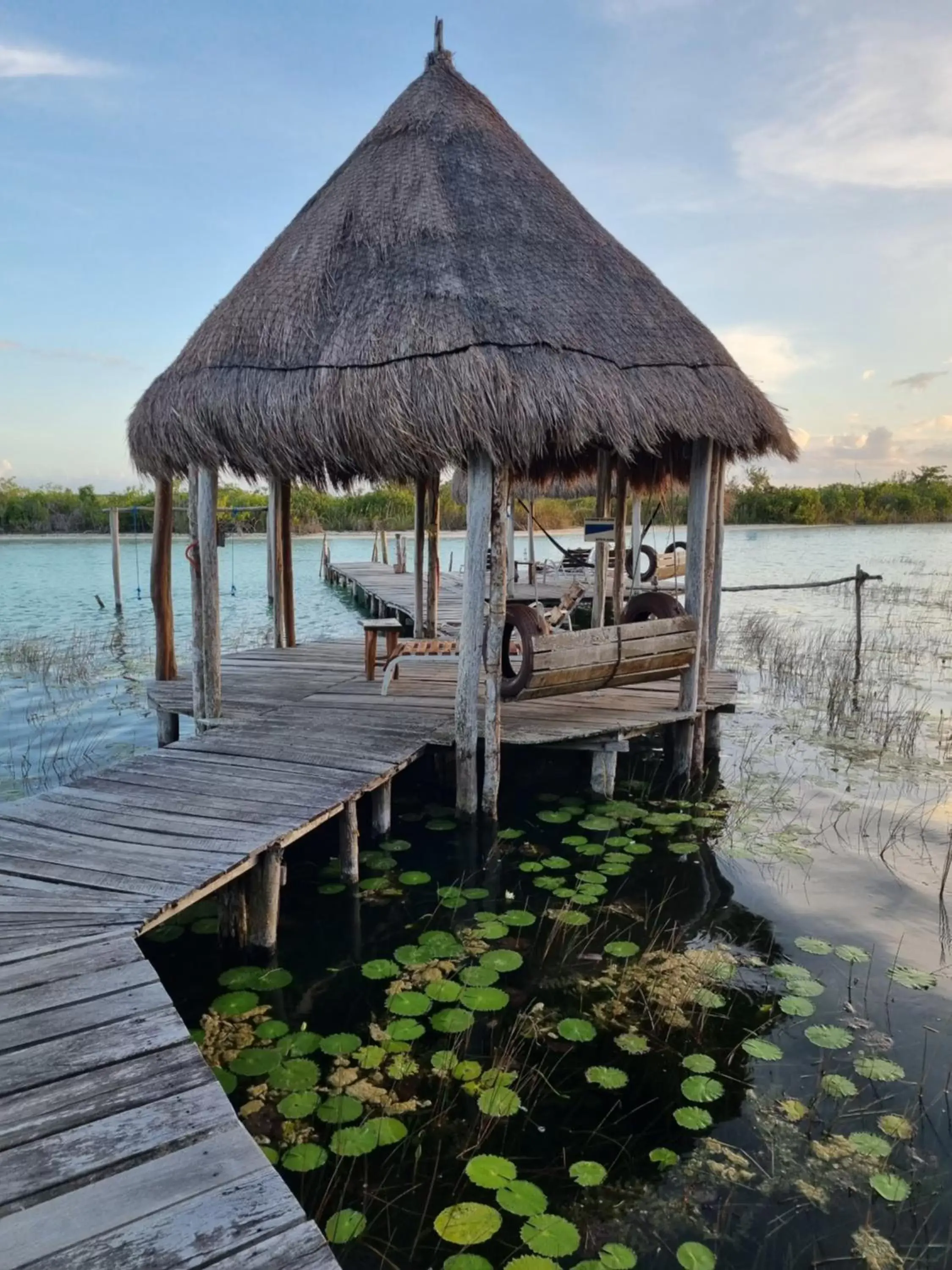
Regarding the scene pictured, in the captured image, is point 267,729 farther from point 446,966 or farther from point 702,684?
point 702,684

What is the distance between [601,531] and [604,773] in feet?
12.4

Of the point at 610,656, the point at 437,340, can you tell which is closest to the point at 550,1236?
the point at 610,656

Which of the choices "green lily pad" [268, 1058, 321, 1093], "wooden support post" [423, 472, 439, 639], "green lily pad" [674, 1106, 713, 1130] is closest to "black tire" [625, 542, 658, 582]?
"wooden support post" [423, 472, 439, 639]

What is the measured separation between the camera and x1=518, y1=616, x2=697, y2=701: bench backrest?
5895 mm

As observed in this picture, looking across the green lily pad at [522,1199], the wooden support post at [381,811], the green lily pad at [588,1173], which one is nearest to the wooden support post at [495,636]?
the wooden support post at [381,811]

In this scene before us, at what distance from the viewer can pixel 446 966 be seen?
416cm

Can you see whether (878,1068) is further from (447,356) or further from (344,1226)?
(447,356)

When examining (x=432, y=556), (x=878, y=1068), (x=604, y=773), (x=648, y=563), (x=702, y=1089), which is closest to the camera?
(x=702, y=1089)

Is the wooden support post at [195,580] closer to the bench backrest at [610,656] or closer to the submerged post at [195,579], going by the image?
the submerged post at [195,579]

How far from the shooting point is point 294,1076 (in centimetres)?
329

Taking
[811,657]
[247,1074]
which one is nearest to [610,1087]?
[247,1074]

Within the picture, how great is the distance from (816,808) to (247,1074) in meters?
5.03

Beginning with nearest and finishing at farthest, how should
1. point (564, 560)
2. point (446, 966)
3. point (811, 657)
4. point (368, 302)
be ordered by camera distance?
point (446, 966) → point (368, 302) → point (811, 657) → point (564, 560)

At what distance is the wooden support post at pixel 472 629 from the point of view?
5566mm
